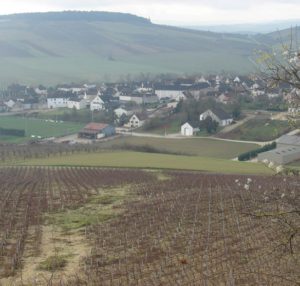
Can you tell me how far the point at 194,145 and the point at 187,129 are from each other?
6890 millimetres

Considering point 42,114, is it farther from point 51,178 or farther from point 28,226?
point 28,226

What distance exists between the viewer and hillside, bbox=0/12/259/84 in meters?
118

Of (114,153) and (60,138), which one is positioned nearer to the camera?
(114,153)

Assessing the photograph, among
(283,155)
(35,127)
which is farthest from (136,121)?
(283,155)

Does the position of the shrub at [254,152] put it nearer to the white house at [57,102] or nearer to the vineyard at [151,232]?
the vineyard at [151,232]

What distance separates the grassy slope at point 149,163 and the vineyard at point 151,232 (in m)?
6.20

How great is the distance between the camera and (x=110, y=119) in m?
63.4

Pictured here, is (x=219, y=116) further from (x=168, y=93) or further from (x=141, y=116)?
(x=168, y=93)

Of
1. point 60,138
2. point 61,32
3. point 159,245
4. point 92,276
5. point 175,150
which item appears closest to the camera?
point 92,276

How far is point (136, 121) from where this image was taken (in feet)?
199

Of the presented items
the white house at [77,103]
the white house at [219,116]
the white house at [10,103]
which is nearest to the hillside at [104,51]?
the white house at [10,103]

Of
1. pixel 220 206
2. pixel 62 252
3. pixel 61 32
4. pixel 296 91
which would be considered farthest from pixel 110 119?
pixel 61 32

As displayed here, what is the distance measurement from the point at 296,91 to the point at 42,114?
216 ft

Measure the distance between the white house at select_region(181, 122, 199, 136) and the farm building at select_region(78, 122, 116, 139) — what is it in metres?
7.92
